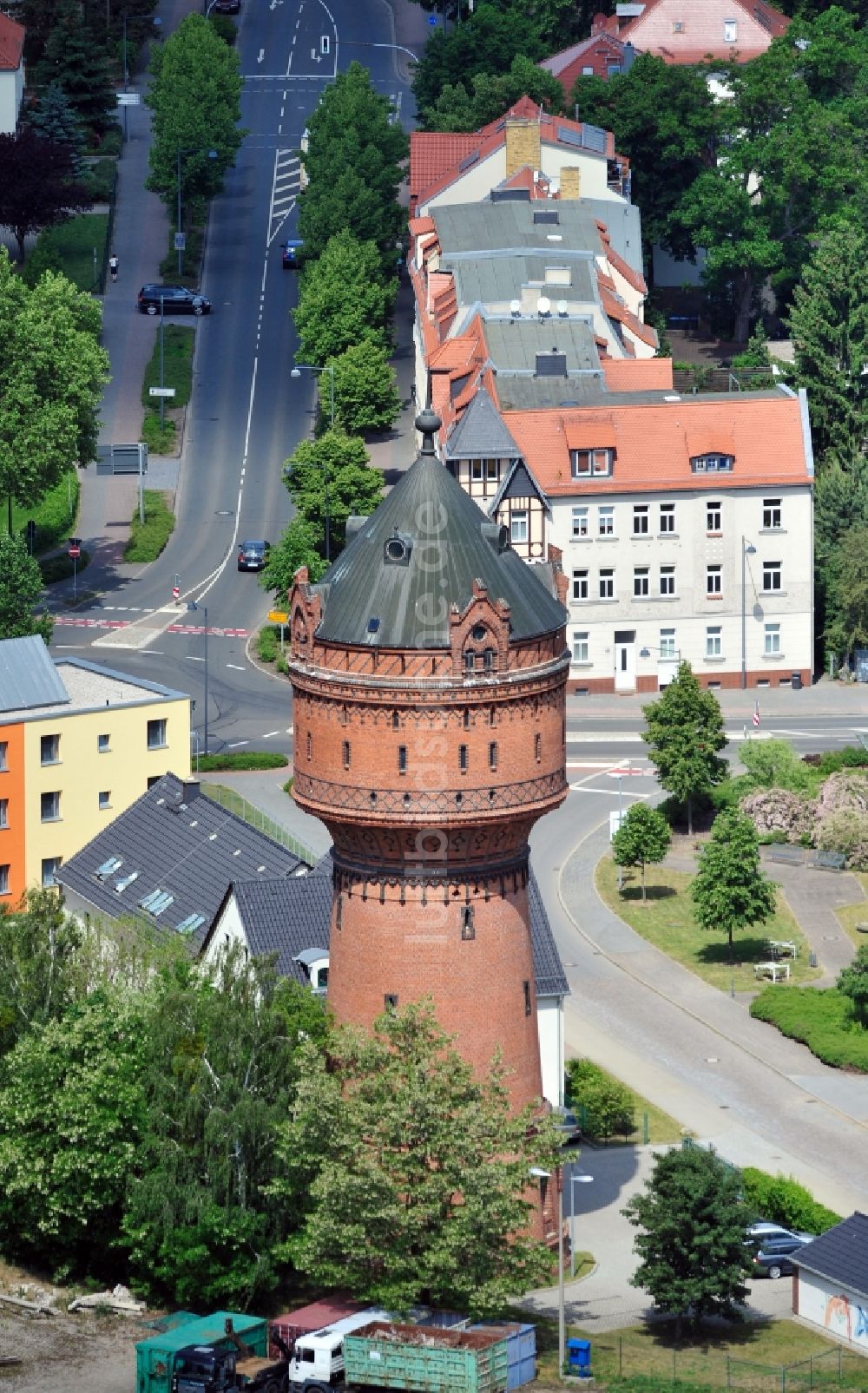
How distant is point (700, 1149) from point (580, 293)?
91.4 m

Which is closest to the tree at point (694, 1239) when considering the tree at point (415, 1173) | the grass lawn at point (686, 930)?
the tree at point (415, 1173)

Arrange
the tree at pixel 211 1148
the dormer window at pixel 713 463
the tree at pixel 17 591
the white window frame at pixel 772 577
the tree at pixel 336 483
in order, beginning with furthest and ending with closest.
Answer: the tree at pixel 336 483 < the white window frame at pixel 772 577 < the dormer window at pixel 713 463 < the tree at pixel 17 591 < the tree at pixel 211 1148

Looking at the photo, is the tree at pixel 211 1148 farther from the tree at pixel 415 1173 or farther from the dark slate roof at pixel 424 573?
the dark slate roof at pixel 424 573

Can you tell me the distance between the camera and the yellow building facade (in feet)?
487

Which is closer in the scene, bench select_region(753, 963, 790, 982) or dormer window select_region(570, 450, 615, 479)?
bench select_region(753, 963, 790, 982)

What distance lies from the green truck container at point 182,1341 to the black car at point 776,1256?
16471 millimetres

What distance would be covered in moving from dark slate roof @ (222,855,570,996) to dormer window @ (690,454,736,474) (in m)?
57.8

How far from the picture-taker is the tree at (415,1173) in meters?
105

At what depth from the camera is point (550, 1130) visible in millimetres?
107812

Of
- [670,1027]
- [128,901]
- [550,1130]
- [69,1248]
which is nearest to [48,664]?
[128,901]

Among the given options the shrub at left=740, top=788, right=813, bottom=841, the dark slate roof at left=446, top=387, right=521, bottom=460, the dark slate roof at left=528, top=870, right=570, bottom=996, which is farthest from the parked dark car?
the dark slate roof at left=446, top=387, right=521, bottom=460

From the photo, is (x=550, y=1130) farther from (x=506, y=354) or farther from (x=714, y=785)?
(x=506, y=354)

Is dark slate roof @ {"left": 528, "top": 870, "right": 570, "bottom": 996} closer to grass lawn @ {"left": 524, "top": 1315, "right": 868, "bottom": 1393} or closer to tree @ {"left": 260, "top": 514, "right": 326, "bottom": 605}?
grass lawn @ {"left": 524, "top": 1315, "right": 868, "bottom": 1393}

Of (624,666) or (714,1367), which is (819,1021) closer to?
(714,1367)
